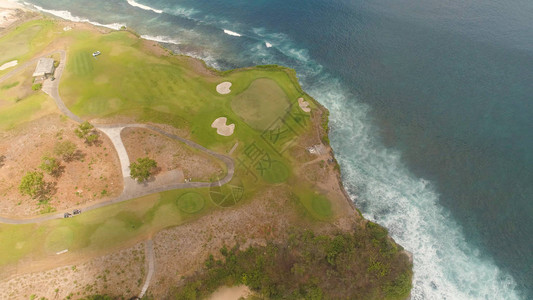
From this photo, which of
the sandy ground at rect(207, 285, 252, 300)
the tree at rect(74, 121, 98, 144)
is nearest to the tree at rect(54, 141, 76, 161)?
the tree at rect(74, 121, 98, 144)

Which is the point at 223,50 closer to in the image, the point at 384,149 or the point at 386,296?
the point at 384,149

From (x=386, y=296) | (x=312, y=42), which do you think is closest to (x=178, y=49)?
(x=312, y=42)

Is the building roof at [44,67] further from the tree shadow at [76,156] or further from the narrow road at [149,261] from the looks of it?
the narrow road at [149,261]

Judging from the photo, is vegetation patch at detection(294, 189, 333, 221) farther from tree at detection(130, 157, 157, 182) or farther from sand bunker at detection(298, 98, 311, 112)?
tree at detection(130, 157, 157, 182)

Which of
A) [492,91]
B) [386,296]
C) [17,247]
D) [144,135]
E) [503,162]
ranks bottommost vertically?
[17,247]

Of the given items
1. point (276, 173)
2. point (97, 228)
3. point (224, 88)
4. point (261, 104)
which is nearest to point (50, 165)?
point (97, 228)

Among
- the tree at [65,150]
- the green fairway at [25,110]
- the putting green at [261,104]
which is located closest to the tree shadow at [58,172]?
the tree at [65,150]
